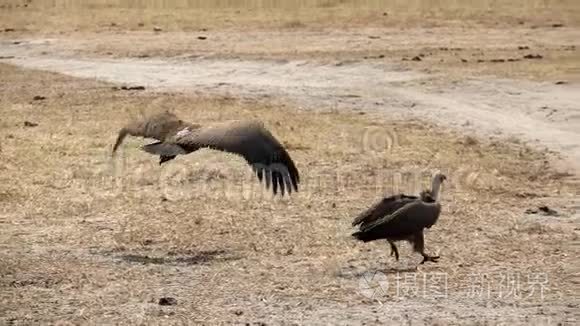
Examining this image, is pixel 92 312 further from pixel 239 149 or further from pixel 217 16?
pixel 217 16

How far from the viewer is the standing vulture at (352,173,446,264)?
796cm

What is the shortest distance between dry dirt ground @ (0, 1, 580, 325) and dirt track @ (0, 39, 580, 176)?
7cm

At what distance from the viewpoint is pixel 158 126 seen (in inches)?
344

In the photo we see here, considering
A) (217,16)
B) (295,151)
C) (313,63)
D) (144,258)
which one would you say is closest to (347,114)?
(295,151)

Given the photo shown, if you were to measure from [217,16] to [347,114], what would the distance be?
46.0 feet

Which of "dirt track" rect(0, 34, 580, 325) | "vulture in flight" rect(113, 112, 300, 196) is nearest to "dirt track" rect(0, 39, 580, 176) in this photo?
"dirt track" rect(0, 34, 580, 325)

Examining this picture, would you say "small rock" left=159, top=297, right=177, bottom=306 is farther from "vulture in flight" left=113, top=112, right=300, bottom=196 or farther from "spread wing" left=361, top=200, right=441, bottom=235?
"spread wing" left=361, top=200, right=441, bottom=235

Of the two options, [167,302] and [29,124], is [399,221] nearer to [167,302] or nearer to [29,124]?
[167,302]

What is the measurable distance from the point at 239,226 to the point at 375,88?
9.61 metres

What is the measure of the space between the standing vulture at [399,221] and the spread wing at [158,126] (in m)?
1.36

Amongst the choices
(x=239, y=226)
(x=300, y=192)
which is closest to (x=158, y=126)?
(x=239, y=226)

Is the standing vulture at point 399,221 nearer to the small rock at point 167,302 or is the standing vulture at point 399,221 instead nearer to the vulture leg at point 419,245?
the vulture leg at point 419,245

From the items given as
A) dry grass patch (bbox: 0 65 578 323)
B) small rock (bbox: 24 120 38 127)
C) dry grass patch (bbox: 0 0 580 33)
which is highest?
dry grass patch (bbox: 0 65 578 323)

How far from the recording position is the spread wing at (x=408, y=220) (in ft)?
26.2
